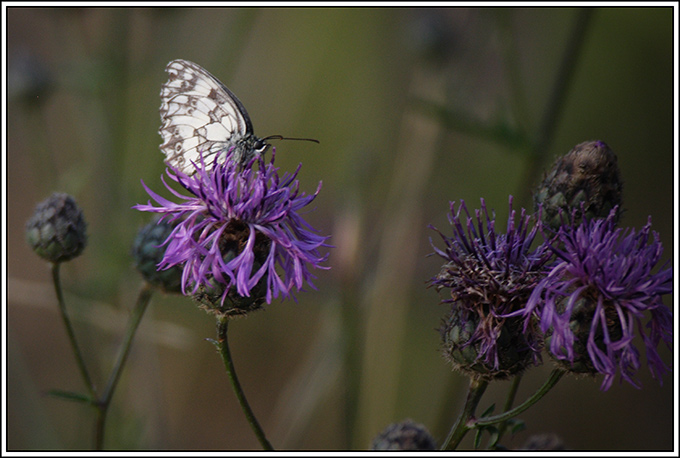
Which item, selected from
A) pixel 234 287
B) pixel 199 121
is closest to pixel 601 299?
pixel 234 287

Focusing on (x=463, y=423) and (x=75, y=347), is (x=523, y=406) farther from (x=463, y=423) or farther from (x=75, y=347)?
(x=75, y=347)

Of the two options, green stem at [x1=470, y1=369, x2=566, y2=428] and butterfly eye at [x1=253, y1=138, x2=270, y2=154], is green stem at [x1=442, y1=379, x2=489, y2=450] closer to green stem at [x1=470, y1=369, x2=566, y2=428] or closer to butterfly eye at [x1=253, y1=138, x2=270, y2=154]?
green stem at [x1=470, y1=369, x2=566, y2=428]

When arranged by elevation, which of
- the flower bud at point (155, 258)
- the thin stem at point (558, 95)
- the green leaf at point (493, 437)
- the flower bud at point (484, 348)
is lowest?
the green leaf at point (493, 437)

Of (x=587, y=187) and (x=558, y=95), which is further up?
(x=558, y=95)

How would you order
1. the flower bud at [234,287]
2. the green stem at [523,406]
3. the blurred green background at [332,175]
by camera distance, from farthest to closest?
the blurred green background at [332,175]
the flower bud at [234,287]
the green stem at [523,406]

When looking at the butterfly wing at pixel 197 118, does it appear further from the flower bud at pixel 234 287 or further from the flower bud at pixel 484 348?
the flower bud at pixel 484 348

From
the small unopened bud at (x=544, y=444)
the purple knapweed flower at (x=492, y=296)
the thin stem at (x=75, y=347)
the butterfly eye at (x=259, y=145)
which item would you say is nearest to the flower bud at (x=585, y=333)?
the purple knapweed flower at (x=492, y=296)

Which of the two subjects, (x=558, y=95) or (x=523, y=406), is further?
(x=558, y=95)
